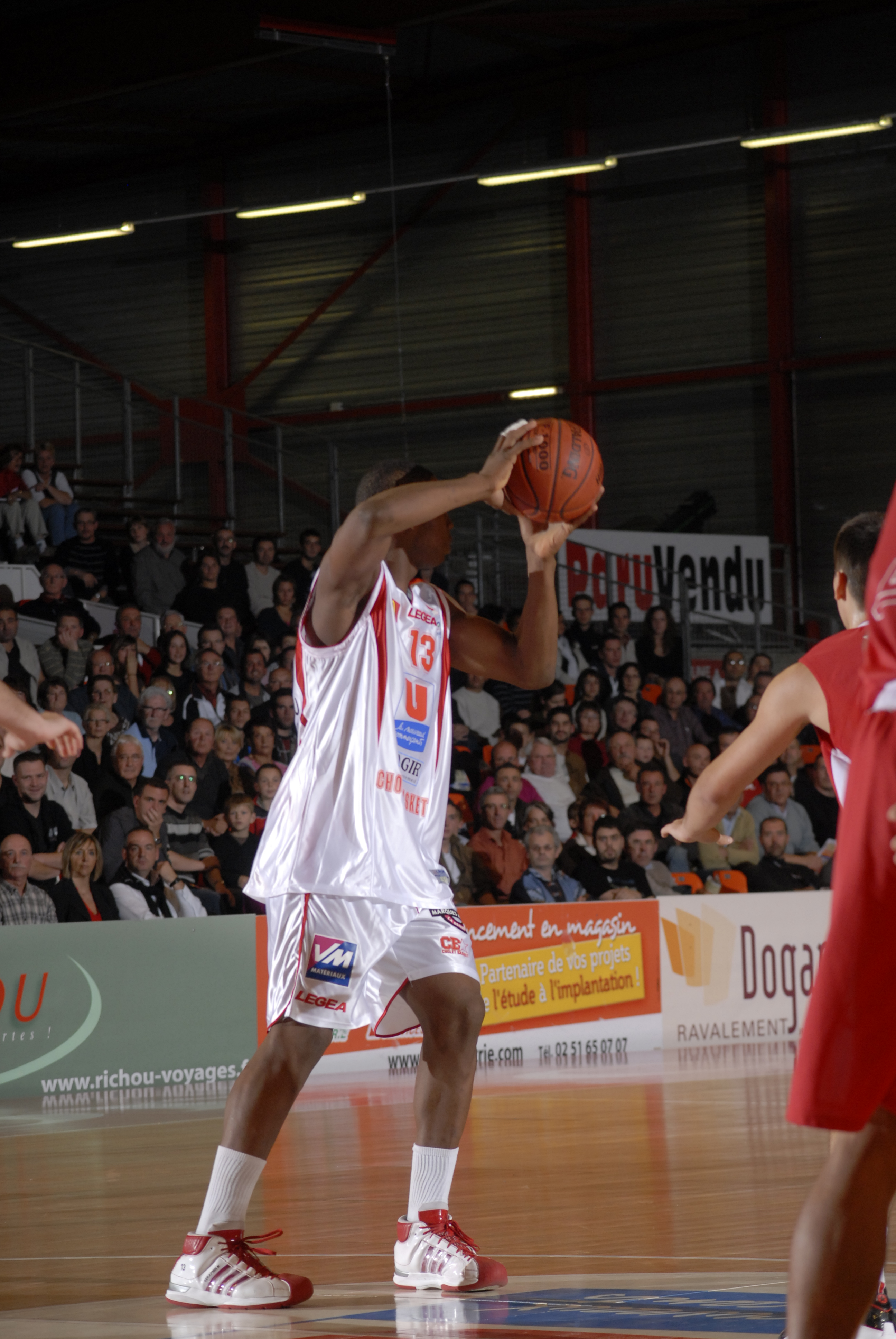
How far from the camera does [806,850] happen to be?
1573 centimetres

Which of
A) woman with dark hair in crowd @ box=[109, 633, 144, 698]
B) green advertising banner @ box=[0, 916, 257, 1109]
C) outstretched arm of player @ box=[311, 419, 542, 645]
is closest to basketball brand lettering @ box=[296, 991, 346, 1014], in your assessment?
outstretched arm of player @ box=[311, 419, 542, 645]

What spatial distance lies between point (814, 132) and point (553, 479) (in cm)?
1624

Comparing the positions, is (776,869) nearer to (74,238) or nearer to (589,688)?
(589,688)

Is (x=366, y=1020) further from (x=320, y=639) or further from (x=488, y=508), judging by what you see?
(x=488, y=508)

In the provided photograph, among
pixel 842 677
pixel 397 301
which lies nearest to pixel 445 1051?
pixel 842 677

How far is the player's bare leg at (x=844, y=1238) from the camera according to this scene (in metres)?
2.79

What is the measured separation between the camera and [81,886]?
11.2 metres

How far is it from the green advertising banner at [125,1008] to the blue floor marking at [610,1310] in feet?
20.2

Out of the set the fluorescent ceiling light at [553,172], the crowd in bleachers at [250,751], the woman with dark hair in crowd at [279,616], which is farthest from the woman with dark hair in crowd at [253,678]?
the fluorescent ceiling light at [553,172]

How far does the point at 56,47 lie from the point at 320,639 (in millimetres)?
16299

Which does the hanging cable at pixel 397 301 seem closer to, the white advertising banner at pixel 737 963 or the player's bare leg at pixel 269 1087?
the white advertising banner at pixel 737 963

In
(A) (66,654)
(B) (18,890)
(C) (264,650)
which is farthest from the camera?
(C) (264,650)

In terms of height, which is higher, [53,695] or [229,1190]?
[53,695]

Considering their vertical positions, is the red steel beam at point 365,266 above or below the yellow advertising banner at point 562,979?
above
